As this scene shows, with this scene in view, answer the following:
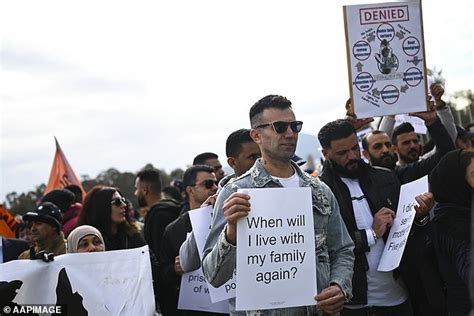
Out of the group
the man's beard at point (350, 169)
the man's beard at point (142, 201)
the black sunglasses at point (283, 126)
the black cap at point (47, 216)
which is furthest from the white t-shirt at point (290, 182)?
the man's beard at point (142, 201)

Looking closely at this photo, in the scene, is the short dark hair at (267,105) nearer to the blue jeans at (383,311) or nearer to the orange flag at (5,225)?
the blue jeans at (383,311)

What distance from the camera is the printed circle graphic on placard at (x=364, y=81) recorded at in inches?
184

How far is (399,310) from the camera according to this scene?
4105mm

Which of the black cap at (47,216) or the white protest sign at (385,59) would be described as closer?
the white protest sign at (385,59)

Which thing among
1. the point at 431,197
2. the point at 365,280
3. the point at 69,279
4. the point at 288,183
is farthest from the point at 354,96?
the point at 69,279

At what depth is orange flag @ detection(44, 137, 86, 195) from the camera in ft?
35.6

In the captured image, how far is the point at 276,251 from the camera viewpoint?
117 inches

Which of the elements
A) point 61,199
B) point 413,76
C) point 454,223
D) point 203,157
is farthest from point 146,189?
point 454,223

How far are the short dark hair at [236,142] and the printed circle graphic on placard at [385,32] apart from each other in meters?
1.27

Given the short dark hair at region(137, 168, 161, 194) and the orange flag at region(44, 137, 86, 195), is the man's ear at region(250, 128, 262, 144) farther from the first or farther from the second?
the orange flag at region(44, 137, 86, 195)

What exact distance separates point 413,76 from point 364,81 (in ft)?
1.25

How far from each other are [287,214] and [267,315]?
1.66 ft

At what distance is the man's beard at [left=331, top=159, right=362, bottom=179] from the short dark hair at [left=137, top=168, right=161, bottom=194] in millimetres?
3302

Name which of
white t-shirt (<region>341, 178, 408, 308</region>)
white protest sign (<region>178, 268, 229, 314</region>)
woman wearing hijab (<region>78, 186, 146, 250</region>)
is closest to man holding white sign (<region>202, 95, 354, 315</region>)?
white t-shirt (<region>341, 178, 408, 308</region>)
